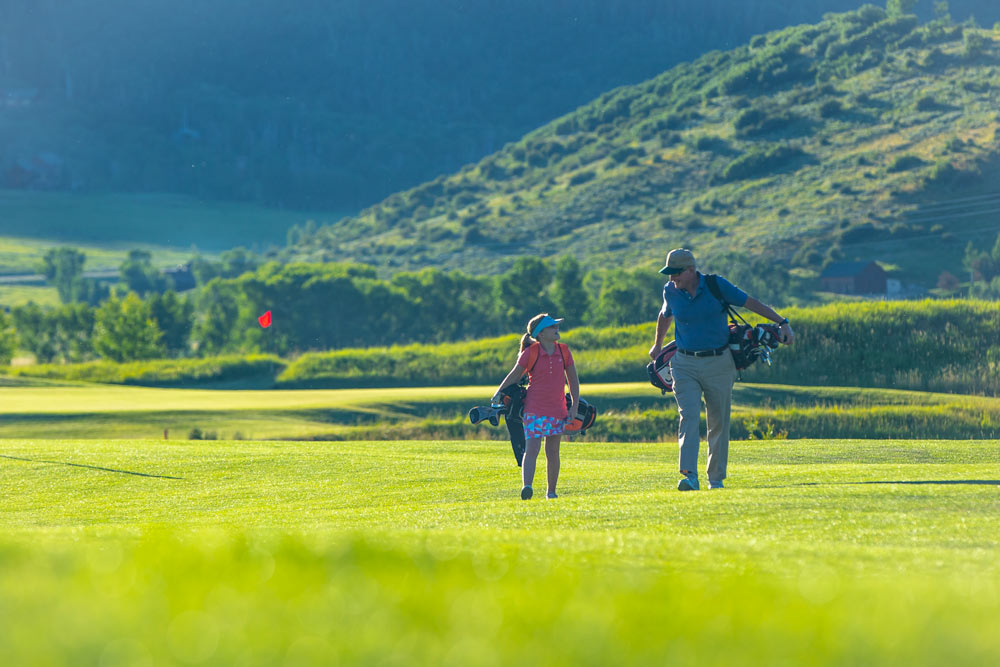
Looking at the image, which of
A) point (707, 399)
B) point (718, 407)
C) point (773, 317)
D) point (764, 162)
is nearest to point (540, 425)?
point (707, 399)

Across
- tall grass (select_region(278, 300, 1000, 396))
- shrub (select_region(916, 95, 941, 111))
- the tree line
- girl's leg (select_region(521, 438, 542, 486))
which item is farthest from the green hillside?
girl's leg (select_region(521, 438, 542, 486))

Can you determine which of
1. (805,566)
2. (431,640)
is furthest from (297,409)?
(431,640)

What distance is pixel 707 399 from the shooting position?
12.5 meters

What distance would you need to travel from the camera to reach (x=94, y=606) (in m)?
3.91

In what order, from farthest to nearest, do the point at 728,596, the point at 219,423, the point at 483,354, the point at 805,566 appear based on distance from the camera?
the point at 483,354, the point at 219,423, the point at 805,566, the point at 728,596

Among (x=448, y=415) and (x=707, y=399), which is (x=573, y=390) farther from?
(x=448, y=415)

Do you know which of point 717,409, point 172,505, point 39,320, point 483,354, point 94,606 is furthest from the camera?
point 39,320

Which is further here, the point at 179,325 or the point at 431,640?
the point at 179,325

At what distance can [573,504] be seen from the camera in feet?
37.2

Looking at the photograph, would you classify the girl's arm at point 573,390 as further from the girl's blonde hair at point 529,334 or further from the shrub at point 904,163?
the shrub at point 904,163

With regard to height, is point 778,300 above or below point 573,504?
above

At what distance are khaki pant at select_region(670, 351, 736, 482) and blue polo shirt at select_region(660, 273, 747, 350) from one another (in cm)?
19

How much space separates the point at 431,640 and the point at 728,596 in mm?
1352

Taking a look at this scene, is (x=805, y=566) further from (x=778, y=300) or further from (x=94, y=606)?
(x=778, y=300)
